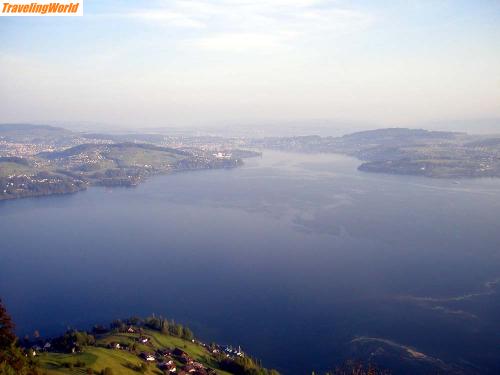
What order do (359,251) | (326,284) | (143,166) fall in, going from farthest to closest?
(143,166) < (359,251) < (326,284)

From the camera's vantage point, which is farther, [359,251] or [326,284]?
[359,251]

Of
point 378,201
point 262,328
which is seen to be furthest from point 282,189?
point 262,328

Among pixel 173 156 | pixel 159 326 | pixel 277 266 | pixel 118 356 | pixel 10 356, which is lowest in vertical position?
pixel 159 326

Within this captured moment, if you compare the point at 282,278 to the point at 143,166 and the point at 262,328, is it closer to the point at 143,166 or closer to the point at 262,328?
the point at 262,328

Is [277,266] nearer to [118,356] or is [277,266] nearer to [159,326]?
[159,326]

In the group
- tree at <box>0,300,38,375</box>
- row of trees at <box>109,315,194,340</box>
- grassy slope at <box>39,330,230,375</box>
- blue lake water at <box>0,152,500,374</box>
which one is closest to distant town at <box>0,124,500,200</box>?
blue lake water at <box>0,152,500,374</box>

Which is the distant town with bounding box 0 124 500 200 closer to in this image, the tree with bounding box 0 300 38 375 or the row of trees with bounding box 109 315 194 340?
the row of trees with bounding box 109 315 194 340

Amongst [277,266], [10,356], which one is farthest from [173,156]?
[10,356]
